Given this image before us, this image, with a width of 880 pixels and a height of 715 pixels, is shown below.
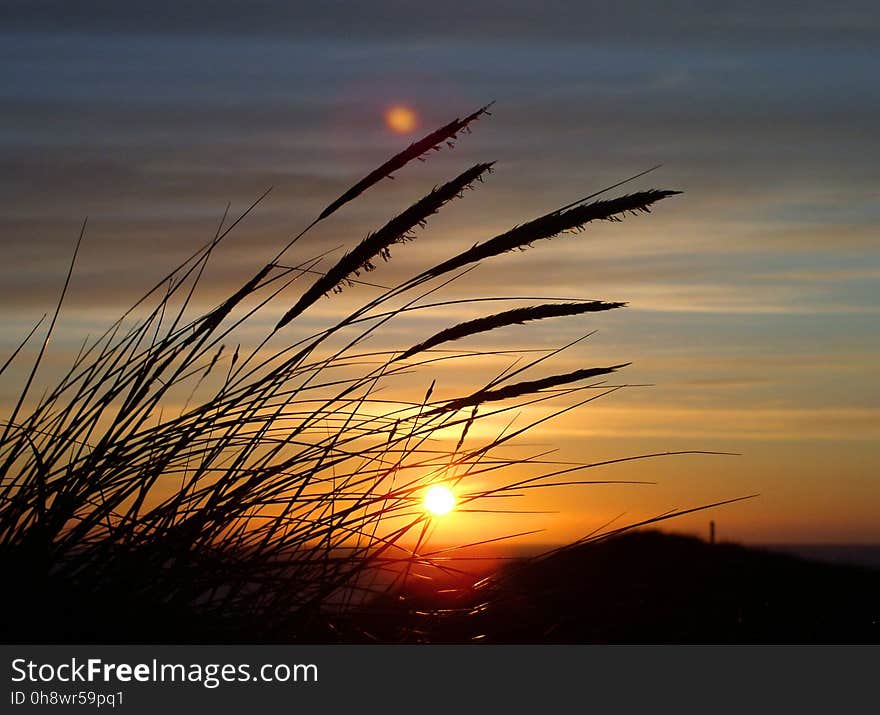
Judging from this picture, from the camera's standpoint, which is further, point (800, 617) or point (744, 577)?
point (744, 577)

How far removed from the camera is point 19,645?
1.73 metres

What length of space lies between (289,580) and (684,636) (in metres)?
1.25

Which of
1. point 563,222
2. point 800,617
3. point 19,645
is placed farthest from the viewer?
point 800,617

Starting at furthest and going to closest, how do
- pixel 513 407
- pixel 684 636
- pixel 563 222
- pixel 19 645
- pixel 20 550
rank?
1. pixel 684 636
2. pixel 513 407
3. pixel 563 222
4. pixel 20 550
5. pixel 19 645

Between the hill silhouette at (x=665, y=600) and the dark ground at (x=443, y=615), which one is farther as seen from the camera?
the hill silhouette at (x=665, y=600)

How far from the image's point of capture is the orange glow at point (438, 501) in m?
2.31

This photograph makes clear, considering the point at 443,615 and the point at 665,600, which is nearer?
the point at 443,615

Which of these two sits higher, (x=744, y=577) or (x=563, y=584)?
(x=744, y=577)

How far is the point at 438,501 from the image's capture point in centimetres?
231

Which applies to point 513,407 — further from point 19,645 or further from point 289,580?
point 19,645

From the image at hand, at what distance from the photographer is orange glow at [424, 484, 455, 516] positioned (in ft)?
7.59

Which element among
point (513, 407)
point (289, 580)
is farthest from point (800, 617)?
point (289, 580)

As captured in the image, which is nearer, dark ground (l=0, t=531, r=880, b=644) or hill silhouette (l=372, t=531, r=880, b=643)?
dark ground (l=0, t=531, r=880, b=644)
